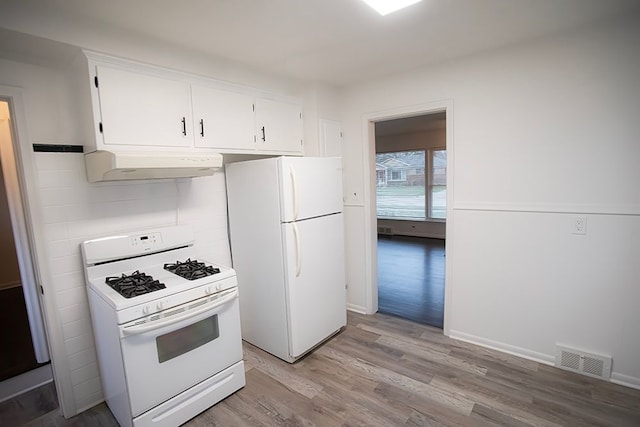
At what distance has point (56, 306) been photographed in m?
2.09

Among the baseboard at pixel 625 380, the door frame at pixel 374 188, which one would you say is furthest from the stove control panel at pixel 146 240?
the baseboard at pixel 625 380

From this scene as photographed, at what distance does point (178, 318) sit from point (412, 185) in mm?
6554

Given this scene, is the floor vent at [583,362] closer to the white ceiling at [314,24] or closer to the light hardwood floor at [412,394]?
the light hardwood floor at [412,394]

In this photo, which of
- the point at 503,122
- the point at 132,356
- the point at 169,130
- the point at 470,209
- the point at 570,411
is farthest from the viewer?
the point at 470,209

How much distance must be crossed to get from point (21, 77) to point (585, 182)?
3.75m

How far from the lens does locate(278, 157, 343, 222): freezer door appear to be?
8.19ft

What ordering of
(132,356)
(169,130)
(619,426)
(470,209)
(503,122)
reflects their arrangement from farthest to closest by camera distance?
(470,209)
(503,122)
(169,130)
(619,426)
(132,356)

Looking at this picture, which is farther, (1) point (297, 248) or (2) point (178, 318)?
(1) point (297, 248)

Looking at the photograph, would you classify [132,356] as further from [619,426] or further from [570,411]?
[619,426]

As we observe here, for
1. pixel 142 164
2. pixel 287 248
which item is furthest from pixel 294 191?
pixel 142 164

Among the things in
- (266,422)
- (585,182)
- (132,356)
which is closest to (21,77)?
(132,356)

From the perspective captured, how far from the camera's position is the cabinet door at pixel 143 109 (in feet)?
6.28

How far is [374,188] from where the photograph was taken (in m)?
3.45

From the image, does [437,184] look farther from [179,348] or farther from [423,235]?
[179,348]
